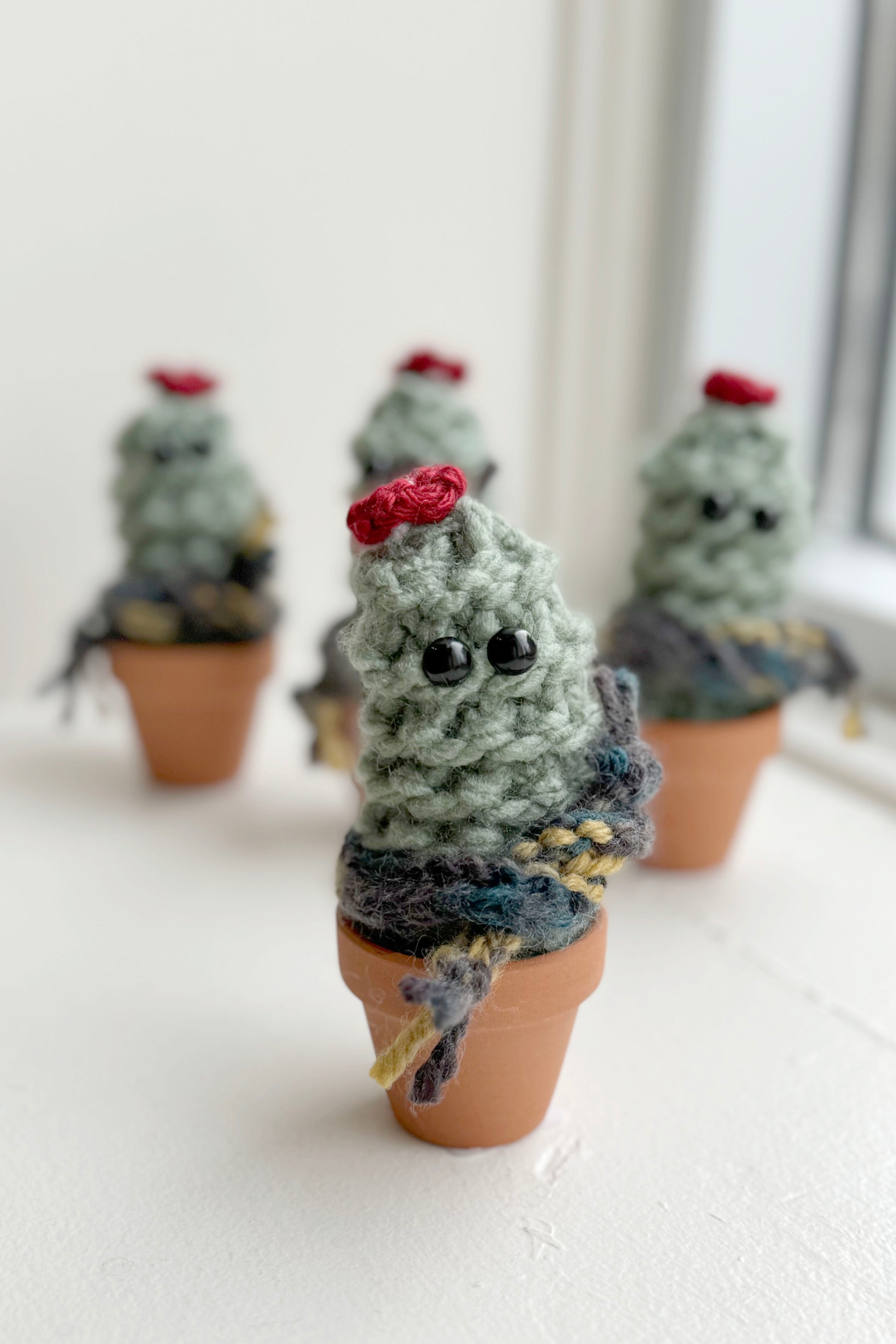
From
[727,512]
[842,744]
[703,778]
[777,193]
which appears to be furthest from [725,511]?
[777,193]

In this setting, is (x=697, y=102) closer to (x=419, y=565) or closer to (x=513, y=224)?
(x=513, y=224)

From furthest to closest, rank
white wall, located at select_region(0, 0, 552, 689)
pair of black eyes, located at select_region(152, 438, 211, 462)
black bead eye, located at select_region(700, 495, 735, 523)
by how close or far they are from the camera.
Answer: white wall, located at select_region(0, 0, 552, 689)
pair of black eyes, located at select_region(152, 438, 211, 462)
black bead eye, located at select_region(700, 495, 735, 523)

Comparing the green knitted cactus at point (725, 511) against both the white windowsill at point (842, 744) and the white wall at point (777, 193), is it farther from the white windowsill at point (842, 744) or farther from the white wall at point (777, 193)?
the white wall at point (777, 193)

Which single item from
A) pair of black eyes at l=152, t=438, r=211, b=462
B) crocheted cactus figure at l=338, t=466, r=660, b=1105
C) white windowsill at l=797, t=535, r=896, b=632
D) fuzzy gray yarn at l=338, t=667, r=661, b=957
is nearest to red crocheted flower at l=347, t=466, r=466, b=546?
crocheted cactus figure at l=338, t=466, r=660, b=1105

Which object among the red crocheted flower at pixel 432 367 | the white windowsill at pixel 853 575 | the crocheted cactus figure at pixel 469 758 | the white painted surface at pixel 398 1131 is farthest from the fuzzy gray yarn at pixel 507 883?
the white windowsill at pixel 853 575

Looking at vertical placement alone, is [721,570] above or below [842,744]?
above

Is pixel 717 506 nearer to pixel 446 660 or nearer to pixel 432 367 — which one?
pixel 432 367

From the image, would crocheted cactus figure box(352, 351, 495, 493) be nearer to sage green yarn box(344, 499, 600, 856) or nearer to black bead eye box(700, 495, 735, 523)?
black bead eye box(700, 495, 735, 523)
